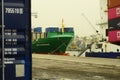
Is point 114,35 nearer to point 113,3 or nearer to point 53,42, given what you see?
point 113,3

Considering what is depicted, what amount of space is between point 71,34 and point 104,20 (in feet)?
38.8

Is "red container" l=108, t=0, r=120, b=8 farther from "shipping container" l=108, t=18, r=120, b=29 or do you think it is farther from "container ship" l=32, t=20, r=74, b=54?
"container ship" l=32, t=20, r=74, b=54

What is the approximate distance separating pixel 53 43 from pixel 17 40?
132 ft

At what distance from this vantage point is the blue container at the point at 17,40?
20.8ft

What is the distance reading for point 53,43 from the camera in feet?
153

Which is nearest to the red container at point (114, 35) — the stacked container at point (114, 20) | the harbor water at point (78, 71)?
the stacked container at point (114, 20)

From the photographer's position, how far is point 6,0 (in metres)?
6.41

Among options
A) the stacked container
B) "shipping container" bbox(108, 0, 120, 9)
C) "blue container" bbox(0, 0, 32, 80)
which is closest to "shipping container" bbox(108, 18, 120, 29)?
the stacked container

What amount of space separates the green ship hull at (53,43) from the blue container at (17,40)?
3963cm

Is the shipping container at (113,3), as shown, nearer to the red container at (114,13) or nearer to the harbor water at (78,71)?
the red container at (114,13)

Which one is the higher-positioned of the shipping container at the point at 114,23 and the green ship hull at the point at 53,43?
the shipping container at the point at 114,23

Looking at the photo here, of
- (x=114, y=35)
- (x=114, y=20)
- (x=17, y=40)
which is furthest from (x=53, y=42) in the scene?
(x=17, y=40)

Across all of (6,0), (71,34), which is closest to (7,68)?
(6,0)

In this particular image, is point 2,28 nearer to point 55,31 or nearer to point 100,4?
point 100,4
